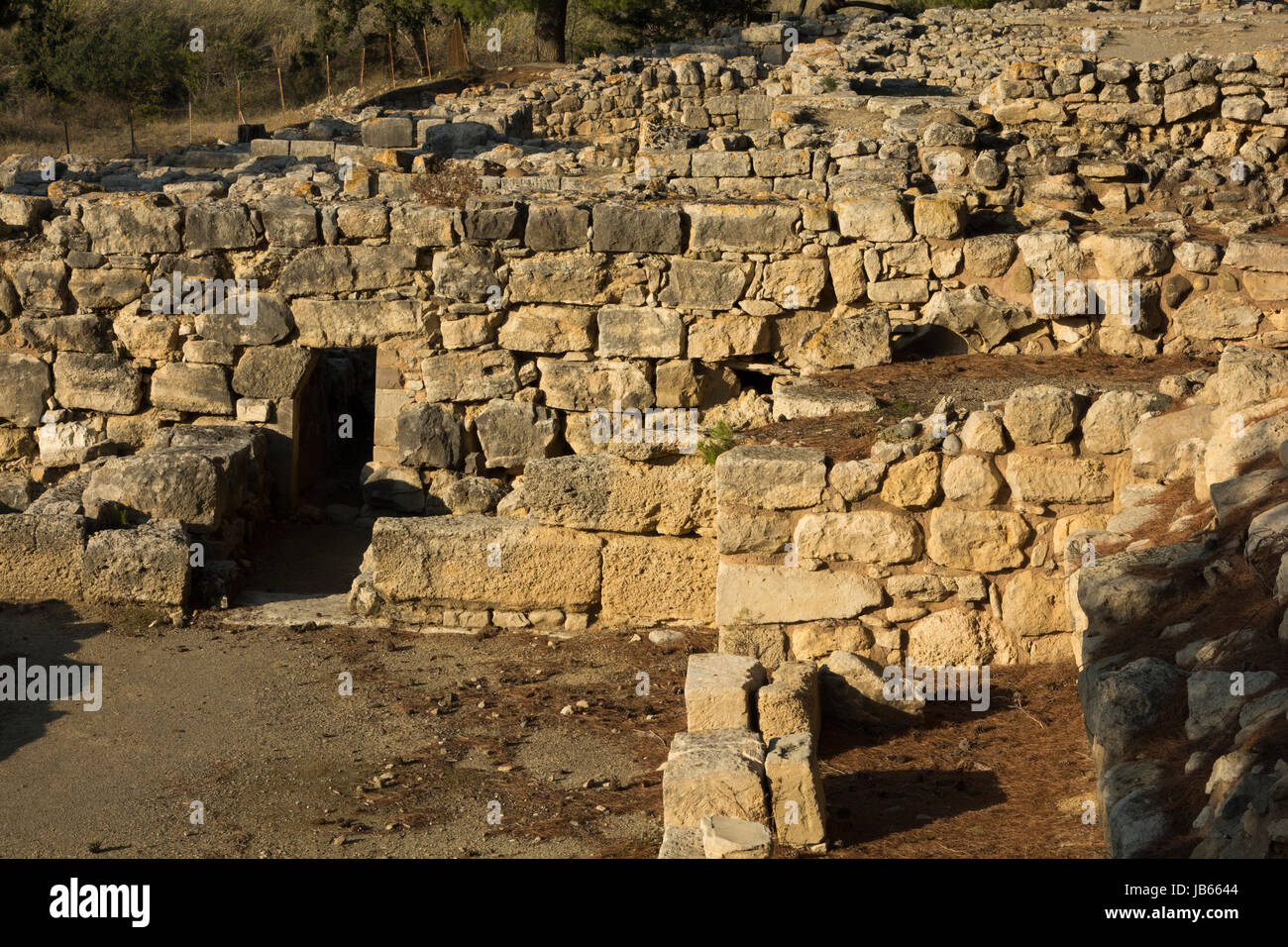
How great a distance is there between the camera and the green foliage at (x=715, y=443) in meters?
7.79

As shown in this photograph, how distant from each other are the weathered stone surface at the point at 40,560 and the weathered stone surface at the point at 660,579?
10.9 ft

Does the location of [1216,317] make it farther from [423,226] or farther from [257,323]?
[257,323]

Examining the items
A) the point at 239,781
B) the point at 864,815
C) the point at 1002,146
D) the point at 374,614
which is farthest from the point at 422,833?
the point at 1002,146

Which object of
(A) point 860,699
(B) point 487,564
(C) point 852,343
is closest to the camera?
(A) point 860,699

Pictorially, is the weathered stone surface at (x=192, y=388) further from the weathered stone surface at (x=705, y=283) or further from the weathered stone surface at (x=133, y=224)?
the weathered stone surface at (x=705, y=283)

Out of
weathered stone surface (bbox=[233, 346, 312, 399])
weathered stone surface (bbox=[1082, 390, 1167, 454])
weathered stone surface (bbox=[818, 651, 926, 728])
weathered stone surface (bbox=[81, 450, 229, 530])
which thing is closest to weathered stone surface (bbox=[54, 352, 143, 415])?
weathered stone surface (bbox=[233, 346, 312, 399])

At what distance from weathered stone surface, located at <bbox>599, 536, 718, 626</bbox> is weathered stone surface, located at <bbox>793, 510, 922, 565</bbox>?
112cm

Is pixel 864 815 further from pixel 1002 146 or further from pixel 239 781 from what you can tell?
pixel 1002 146

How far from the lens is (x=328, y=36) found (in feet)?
93.0

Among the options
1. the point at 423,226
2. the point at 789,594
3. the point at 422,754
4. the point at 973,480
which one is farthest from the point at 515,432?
the point at 973,480

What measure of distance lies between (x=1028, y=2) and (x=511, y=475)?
21.0m

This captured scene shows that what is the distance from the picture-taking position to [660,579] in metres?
8.07

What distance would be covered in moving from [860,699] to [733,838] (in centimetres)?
189

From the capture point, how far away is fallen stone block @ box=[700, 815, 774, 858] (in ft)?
15.0
